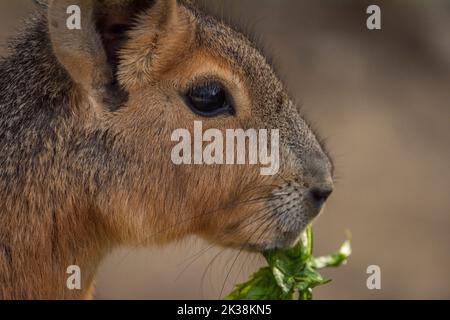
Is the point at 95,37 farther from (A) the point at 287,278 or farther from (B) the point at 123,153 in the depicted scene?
(A) the point at 287,278

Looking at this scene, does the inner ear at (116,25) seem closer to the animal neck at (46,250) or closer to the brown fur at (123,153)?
the brown fur at (123,153)

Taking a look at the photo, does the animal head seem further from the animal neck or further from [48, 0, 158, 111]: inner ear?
the animal neck

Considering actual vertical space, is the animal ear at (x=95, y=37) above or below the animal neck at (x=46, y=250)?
above

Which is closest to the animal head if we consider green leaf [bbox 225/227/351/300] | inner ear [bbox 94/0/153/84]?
inner ear [bbox 94/0/153/84]

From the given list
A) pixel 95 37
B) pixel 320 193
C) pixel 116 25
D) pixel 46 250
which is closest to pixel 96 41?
pixel 95 37

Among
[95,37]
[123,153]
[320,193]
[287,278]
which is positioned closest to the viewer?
[95,37]

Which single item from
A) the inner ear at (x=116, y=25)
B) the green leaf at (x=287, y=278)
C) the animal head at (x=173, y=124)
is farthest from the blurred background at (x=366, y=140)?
the inner ear at (x=116, y=25)

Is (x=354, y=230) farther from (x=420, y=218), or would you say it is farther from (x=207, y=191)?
(x=207, y=191)
